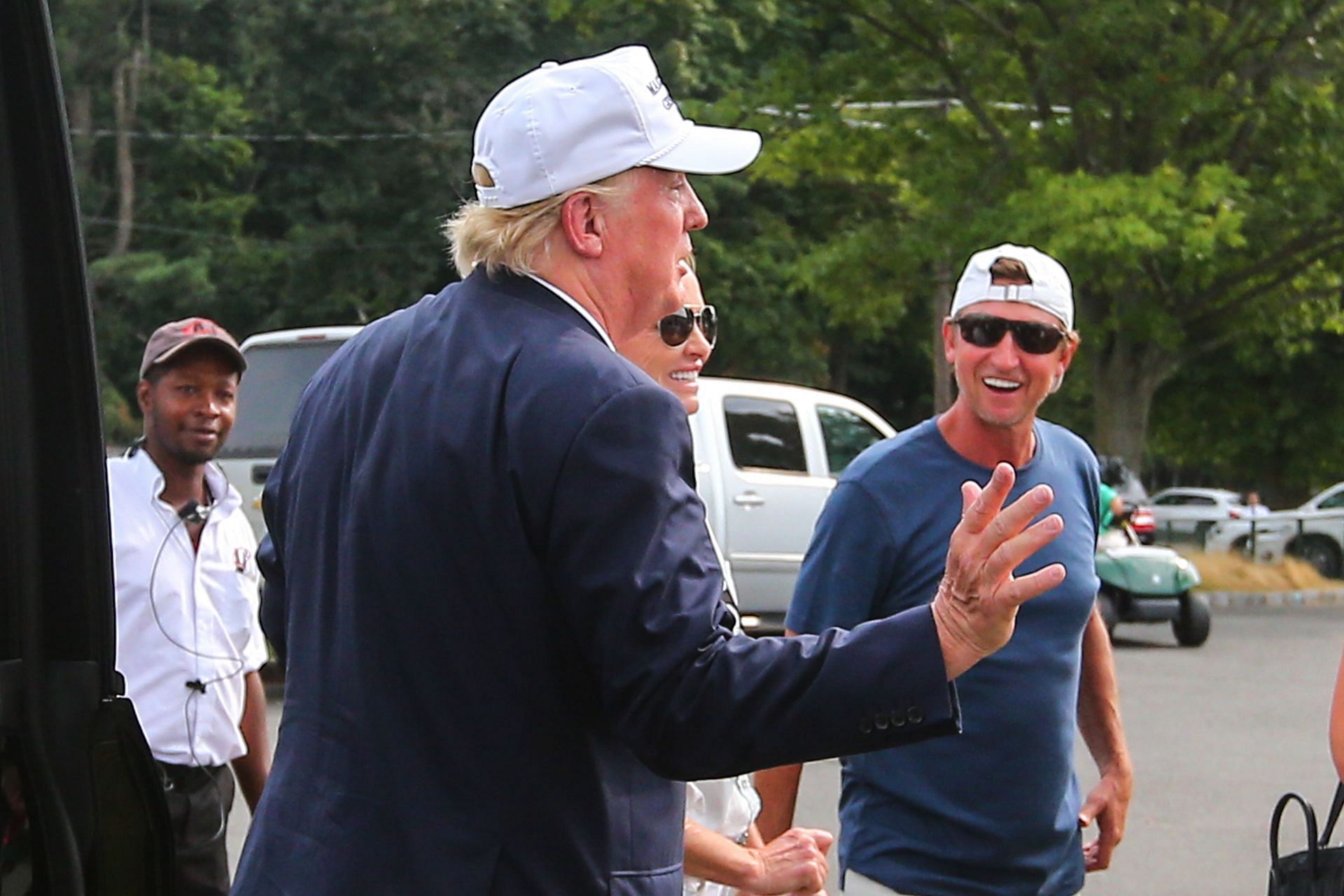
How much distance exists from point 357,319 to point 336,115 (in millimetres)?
3539

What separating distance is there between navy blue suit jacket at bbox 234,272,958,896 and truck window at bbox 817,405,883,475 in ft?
44.3

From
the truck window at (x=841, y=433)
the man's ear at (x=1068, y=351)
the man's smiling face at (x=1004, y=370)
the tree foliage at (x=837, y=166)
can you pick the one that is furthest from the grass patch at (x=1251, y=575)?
the man's smiling face at (x=1004, y=370)

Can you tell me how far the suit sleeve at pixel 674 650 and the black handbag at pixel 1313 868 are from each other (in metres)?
1.31

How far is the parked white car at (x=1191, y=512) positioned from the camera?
29.1 meters

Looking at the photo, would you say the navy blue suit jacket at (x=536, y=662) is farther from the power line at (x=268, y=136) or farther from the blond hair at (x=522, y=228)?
the power line at (x=268, y=136)

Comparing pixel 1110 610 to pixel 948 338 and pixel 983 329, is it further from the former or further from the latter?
pixel 983 329

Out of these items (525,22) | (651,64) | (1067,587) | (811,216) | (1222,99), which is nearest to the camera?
(651,64)

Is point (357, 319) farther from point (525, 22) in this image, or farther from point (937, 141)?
point (937, 141)

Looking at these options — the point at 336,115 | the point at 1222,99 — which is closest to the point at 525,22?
the point at 336,115

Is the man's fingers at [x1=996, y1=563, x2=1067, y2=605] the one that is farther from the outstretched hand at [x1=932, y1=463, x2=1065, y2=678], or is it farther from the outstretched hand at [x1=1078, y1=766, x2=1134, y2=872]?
the outstretched hand at [x1=1078, y1=766, x2=1134, y2=872]

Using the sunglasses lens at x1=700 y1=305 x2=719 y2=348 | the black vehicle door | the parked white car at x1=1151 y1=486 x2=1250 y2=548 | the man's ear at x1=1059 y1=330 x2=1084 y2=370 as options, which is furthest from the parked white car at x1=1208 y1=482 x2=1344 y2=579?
the black vehicle door

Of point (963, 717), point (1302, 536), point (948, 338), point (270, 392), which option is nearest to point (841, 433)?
point (270, 392)

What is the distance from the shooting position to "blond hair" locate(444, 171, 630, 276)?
7.65 feet

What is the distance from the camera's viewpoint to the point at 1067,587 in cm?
364
